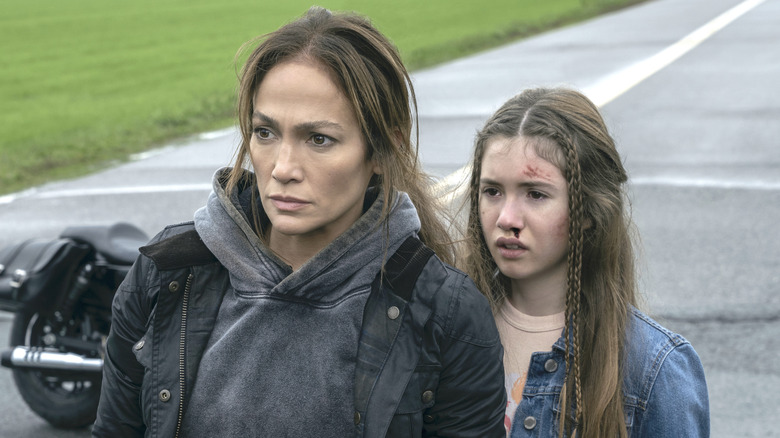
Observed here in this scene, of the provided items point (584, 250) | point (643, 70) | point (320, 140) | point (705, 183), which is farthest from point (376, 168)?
point (643, 70)

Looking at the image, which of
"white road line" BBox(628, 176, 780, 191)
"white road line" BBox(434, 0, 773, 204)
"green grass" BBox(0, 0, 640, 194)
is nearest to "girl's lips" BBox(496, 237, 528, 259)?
"green grass" BBox(0, 0, 640, 194)

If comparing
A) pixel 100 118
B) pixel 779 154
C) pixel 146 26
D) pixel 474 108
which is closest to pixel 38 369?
pixel 779 154

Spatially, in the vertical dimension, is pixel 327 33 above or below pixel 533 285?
above

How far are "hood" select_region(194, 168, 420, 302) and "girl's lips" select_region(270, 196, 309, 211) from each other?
0.29 feet

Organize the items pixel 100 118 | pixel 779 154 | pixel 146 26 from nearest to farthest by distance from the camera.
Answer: pixel 779 154 < pixel 100 118 < pixel 146 26

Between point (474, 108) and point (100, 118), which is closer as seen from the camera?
point (474, 108)

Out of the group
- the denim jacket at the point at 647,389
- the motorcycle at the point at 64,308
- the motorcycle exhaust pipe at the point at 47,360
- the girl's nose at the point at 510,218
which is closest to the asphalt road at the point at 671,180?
the motorcycle at the point at 64,308

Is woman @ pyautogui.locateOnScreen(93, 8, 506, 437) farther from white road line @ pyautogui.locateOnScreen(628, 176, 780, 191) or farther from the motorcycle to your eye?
white road line @ pyautogui.locateOnScreen(628, 176, 780, 191)

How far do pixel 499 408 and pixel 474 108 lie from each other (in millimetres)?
11290

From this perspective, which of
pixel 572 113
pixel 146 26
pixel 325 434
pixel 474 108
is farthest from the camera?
pixel 146 26

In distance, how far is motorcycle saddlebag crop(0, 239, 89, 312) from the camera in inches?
182

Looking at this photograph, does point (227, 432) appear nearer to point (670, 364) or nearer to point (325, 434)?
point (325, 434)

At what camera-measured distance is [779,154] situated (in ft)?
34.1

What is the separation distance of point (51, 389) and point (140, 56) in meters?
19.0
